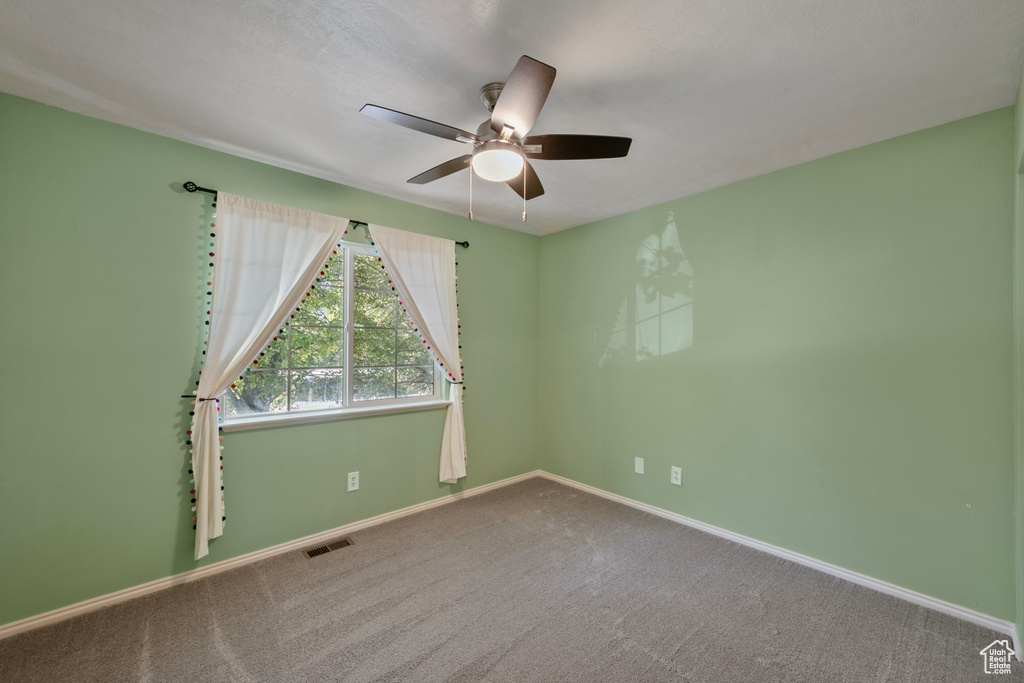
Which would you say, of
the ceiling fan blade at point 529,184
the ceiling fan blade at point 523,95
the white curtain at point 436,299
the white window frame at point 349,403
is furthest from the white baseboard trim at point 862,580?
the ceiling fan blade at point 523,95

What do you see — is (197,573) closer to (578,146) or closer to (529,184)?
(529,184)

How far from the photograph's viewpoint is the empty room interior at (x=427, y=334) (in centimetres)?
165

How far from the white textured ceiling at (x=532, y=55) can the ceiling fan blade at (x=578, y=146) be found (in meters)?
0.25

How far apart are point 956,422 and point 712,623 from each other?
1.50m

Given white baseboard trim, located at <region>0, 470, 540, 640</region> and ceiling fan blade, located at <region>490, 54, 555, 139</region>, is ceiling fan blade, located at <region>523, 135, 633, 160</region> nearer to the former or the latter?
ceiling fan blade, located at <region>490, 54, 555, 139</region>

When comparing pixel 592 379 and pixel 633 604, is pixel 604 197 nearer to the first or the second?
pixel 592 379

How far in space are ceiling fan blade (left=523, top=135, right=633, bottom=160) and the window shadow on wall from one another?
5.01 feet

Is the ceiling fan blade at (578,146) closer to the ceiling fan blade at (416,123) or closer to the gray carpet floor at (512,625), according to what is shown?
the ceiling fan blade at (416,123)

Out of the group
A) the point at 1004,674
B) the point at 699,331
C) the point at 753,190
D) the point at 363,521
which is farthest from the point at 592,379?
the point at 1004,674

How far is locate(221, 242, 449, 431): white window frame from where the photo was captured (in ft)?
8.72

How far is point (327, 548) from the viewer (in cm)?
271

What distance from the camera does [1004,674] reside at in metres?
1.69

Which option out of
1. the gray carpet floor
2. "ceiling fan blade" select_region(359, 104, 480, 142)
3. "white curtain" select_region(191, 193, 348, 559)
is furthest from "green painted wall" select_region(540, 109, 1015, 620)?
"white curtain" select_region(191, 193, 348, 559)

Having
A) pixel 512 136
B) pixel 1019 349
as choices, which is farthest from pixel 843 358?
pixel 512 136
